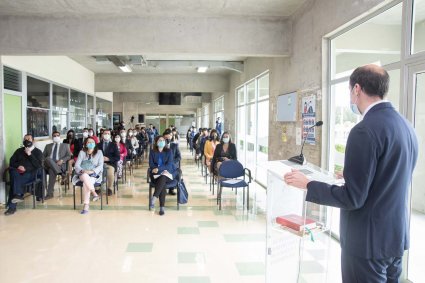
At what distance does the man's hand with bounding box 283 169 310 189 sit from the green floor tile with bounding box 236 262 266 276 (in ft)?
6.29

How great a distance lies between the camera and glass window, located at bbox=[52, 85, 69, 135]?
27.8ft

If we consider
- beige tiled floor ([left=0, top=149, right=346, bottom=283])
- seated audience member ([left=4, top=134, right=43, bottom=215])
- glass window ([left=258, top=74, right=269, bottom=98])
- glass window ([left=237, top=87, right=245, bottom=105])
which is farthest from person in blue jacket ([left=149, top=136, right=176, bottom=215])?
glass window ([left=237, top=87, right=245, bottom=105])

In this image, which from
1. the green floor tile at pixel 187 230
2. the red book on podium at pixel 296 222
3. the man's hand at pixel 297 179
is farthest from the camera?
the green floor tile at pixel 187 230

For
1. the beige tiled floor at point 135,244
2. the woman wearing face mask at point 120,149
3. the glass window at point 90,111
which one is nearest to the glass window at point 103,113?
the glass window at point 90,111

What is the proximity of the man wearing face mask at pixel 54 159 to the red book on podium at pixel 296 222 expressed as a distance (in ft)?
17.8

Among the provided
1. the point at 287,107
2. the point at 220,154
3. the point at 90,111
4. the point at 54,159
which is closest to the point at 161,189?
the point at 220,154

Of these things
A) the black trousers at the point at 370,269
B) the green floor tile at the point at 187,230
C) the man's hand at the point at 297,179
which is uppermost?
the man's hand at the point at 297,179

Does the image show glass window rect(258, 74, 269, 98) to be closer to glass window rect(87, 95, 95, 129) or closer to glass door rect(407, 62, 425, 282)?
glass door rect(407, 62, 425, 282)

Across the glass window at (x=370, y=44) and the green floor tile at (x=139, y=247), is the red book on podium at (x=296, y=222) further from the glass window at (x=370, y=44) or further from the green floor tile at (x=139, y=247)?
the green floor tile at (x=139, y=247)

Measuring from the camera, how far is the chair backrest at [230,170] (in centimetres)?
580

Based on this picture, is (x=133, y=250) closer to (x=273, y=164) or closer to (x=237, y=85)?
(x=273, y=164)

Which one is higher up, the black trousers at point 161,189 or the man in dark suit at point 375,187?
the man in dark suit at point 375,187

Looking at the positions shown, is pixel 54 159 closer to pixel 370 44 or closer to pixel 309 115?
pixel 309 115

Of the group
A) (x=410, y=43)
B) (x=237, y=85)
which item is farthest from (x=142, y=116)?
(x=410, y=43)
